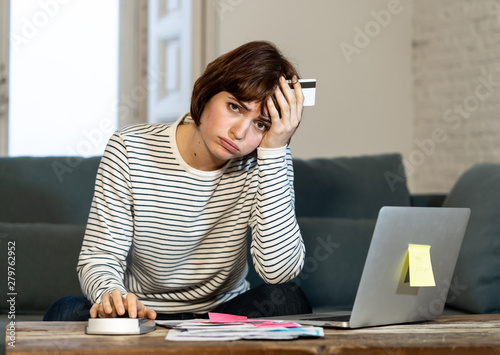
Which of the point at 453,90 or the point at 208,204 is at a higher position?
the point at 453,90

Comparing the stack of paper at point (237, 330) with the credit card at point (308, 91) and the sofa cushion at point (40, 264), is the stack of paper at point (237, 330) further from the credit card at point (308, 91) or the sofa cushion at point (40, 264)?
the sofa cushion at point (40, 264)

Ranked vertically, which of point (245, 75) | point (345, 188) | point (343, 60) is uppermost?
point (343, 60)

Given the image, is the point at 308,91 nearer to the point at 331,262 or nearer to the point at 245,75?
the point at 245,75

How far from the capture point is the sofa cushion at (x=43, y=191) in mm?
2084

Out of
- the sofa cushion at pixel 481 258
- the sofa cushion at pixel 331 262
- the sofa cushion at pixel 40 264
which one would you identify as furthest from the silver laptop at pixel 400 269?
the sofa cushion at pixel 40 264

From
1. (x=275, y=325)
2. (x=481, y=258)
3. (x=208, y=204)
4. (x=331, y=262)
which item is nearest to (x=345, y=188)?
(x=331, y=262)

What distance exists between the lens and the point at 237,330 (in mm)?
953

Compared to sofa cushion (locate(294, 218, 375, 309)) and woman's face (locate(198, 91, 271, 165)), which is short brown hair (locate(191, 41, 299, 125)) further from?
sofa cushion (locate(294, 218, 375, 309))

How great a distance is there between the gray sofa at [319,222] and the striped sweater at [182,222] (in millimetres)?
537

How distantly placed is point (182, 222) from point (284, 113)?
372 mm

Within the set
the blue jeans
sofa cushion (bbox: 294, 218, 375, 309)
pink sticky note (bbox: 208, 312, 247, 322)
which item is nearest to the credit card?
the blue jeans

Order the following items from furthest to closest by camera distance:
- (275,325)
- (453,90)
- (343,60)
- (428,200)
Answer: (343,60) → (453,90) → (428,200) → (275,325)

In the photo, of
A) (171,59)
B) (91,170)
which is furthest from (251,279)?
(171,59)

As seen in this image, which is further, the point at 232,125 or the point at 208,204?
the point at 208,204
